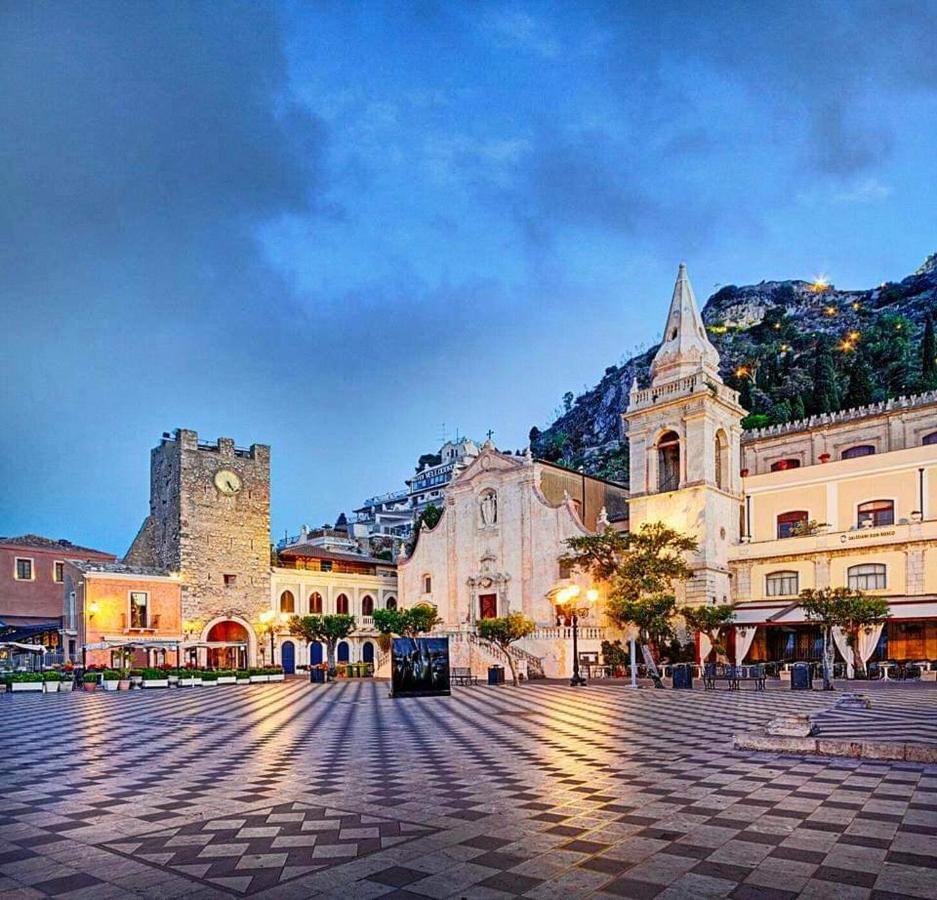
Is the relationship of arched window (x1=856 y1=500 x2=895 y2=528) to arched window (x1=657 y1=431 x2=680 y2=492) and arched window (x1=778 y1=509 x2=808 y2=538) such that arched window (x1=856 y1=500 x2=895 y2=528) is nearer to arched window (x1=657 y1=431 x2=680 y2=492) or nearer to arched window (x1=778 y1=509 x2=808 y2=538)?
arched window (x1=778 y1=509 x2=808 y2=538)

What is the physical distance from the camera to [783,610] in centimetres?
3559

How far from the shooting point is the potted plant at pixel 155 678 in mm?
Result: 34222

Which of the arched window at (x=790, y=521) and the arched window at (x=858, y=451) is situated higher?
the arched window at (x=858, y=451)

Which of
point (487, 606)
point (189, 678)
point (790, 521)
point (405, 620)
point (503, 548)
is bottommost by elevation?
point (189, 678)

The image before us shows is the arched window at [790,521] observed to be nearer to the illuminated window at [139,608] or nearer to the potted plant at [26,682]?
the potted plant at [26,682]

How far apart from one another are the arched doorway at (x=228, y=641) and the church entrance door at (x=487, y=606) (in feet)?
49.6

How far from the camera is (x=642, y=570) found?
35.8 meters

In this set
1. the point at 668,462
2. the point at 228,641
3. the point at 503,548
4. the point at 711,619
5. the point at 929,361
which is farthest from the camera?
the point at 929,361

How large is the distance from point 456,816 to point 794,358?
9515 centimetres

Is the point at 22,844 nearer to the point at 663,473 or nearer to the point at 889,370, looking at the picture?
the point at 663,473

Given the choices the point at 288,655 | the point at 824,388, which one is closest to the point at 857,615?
the point at 288,655

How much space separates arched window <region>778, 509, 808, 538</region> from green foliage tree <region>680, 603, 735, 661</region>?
21.7ft

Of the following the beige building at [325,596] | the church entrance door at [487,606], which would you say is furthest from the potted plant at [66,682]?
the church entrance door at [487,606]

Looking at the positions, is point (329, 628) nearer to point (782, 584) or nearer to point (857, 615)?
point (782, 584)
